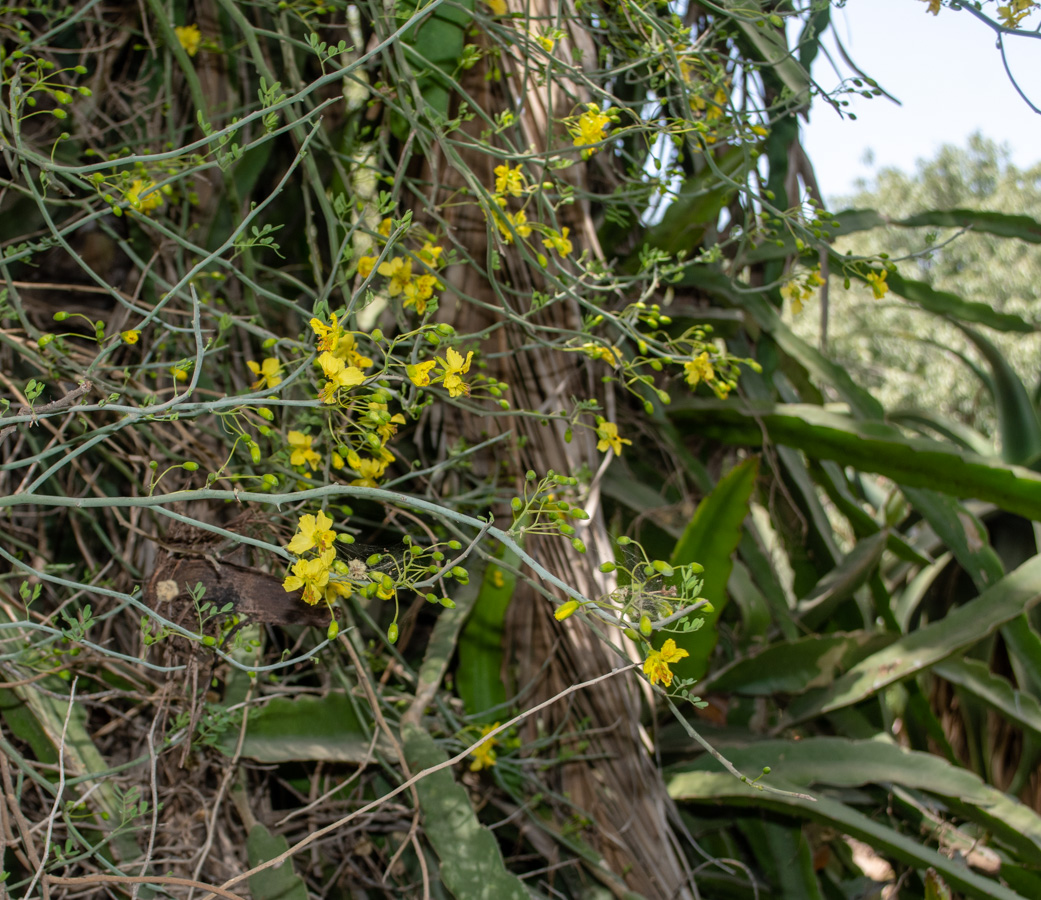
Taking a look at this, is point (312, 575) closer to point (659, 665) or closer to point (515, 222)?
point (659, 665)

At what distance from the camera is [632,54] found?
0.91 meters

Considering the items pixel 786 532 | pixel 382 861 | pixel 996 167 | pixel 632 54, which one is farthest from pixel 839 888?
pixel 996 167

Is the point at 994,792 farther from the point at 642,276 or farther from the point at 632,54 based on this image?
the point at 632,54

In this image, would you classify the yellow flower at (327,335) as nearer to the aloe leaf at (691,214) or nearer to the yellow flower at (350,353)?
the yellow flower at (350,353)

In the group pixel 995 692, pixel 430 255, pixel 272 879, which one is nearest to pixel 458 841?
pixel 272 879

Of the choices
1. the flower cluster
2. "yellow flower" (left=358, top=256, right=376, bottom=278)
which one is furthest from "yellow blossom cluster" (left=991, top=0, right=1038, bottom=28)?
"yellow flower" (left=358, top=256, right=376, bottom=278)

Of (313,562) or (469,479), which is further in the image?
(469,479)

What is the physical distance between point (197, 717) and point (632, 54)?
800 mm

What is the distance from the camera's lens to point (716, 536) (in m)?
0.97

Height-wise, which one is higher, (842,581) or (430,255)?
(430,255)

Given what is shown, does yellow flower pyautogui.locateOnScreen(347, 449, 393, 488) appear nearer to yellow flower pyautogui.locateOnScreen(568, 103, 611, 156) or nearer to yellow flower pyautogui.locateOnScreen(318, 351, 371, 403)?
yellow flower pyautogui.locateOnScreen(318, 351, 371, 403)

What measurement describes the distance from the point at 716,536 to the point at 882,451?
0.25 metres

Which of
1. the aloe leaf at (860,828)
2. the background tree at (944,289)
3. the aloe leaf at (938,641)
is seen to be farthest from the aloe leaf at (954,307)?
the background tree at (944,289)

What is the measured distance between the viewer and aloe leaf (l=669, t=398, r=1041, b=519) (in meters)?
0.98
